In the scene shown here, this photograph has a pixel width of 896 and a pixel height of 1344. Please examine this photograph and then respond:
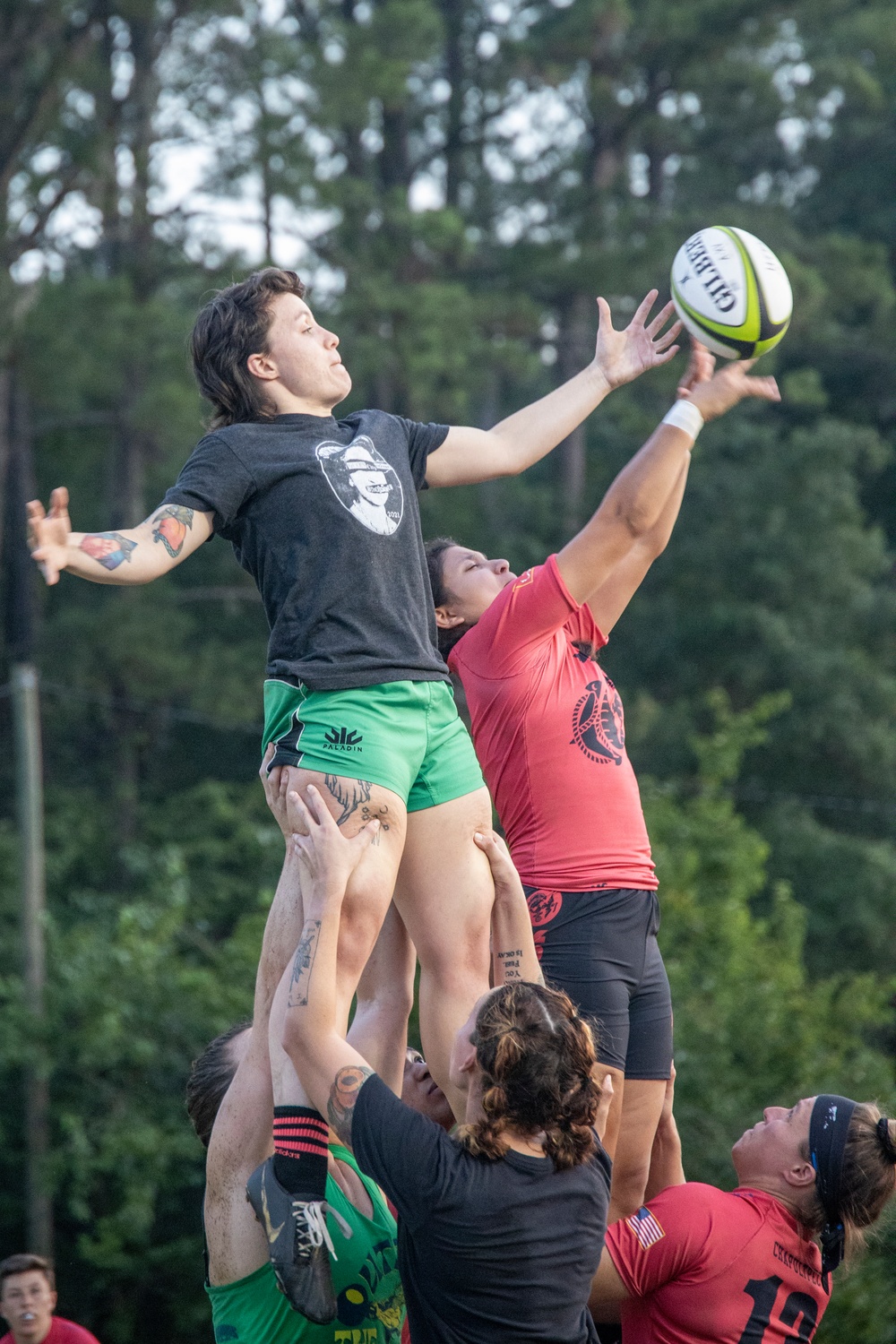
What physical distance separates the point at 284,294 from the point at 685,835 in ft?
38.3

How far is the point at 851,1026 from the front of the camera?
544 inches

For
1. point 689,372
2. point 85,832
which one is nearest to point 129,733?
point 85,832

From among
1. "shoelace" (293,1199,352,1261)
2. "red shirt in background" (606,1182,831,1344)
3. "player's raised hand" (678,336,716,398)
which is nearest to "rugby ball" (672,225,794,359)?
"player's raised hand" (678,336,716,398)

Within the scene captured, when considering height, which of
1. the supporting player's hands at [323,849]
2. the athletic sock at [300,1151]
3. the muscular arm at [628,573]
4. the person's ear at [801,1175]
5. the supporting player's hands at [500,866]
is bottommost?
the person's ear at [801,1175]

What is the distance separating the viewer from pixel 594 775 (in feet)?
11.6

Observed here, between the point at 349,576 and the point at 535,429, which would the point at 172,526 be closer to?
the point at 349,576

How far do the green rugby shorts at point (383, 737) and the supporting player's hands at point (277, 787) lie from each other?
19mm

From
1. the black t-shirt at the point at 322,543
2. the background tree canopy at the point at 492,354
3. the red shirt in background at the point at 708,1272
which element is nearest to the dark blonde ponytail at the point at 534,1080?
the red shirt in background at the point at 708,1272

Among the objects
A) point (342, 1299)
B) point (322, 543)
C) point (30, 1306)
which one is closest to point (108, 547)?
point (322, 543)

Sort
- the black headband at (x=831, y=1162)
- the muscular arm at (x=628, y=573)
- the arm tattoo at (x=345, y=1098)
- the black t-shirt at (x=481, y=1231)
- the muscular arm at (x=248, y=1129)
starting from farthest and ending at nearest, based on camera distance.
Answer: the muscular arm at (x=628, y=573) → the black headband at (x=831, y=1162) → the muscular arm at (x=248, y=1129) → the arm tattoo at (x=345, y=1098) → the black t-shirt at (x=481, y=1231)

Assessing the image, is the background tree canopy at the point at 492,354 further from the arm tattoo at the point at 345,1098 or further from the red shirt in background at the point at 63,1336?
the arm tattoo at the point at 345,1098

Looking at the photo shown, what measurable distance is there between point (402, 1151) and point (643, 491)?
5.06 feet

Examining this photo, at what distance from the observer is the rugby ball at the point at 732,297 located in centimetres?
361

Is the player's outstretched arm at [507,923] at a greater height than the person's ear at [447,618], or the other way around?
the person's ear at [447,618]
